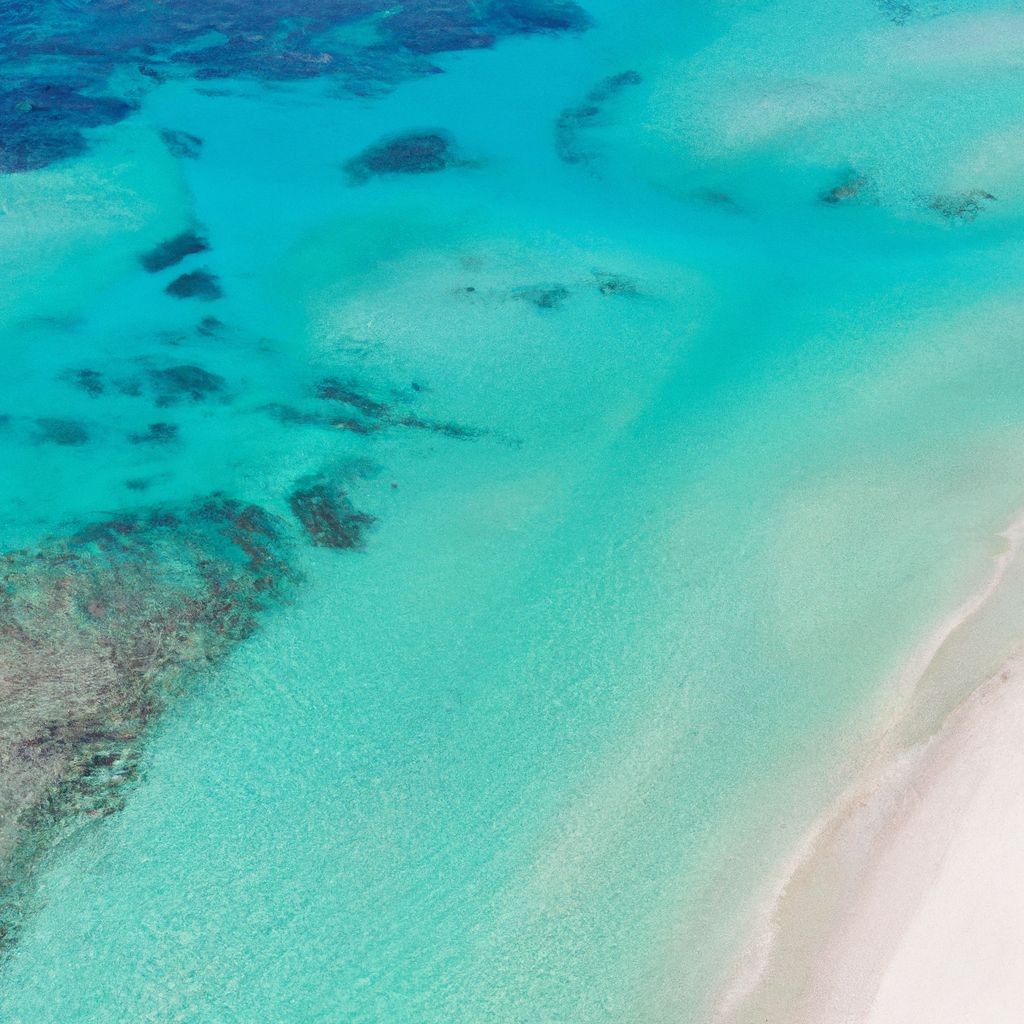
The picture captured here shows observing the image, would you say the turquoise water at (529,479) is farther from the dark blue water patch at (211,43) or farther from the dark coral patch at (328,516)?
the dark blue water patch at (211,43)

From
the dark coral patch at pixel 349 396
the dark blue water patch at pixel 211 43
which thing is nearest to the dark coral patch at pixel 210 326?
the dark coral patch at pixel 349 396

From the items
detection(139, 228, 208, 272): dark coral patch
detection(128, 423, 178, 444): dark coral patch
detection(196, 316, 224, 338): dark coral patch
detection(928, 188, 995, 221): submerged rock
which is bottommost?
detection(128, 423, 178, 444): dark coral patch

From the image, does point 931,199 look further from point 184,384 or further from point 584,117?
point 184,384

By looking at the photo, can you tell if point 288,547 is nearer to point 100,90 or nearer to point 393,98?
point 393,98

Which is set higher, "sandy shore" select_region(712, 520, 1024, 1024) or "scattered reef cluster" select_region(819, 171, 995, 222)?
"scattered reef cluster" select_region(819, 171, 995, 222)

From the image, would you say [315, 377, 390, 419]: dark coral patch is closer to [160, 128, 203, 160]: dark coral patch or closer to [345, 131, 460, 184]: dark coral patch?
[345, 131, 460, 184]: dark coral patch

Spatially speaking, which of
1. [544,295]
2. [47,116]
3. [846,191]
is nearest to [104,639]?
[544,295]

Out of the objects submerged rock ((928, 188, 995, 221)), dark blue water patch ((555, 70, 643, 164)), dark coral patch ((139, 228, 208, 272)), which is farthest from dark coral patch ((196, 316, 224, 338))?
submerged rock ((928, 188, 995, 221))

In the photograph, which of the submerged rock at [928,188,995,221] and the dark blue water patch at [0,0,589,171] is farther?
the dark blue water patch at [0,0,589,171]
